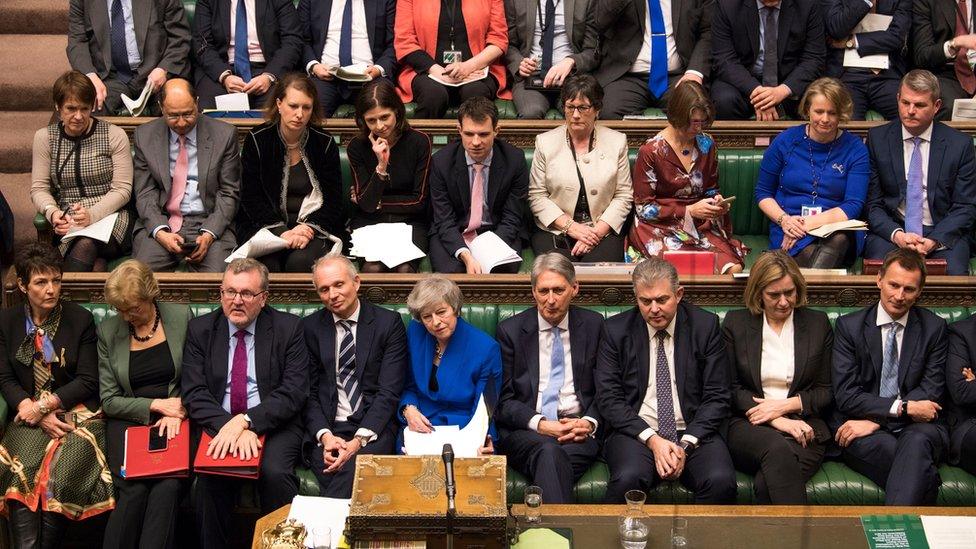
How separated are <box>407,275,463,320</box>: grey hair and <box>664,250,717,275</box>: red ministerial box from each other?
40.3 inches

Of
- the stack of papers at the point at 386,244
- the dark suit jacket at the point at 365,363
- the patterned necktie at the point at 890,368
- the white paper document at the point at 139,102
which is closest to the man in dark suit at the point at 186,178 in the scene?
the white paper document at the point at 139,102

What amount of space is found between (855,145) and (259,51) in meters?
2.84

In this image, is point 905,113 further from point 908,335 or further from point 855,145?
point 908,335

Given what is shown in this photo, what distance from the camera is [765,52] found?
594 centimetres

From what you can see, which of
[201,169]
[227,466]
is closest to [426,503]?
[227,466]

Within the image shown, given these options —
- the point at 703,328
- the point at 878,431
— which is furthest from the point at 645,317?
the point at 878,431

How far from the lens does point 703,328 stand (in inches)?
177

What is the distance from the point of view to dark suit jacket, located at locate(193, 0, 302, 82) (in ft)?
19.8

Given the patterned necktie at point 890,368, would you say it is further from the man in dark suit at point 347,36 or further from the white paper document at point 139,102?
the white paper document at point 139,102

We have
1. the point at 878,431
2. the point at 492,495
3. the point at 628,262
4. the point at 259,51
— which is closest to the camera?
the point at 492,495

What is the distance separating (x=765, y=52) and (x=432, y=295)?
247 cm

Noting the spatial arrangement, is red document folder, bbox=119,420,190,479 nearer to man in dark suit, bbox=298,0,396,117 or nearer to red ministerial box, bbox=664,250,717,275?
red ministerial box, bbox=664,250,717,275

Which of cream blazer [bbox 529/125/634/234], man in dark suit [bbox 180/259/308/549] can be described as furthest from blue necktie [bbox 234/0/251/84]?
man in dark suit [bbox 180/259/308/549]

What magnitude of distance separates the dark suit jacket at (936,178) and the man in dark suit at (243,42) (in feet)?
9.11
